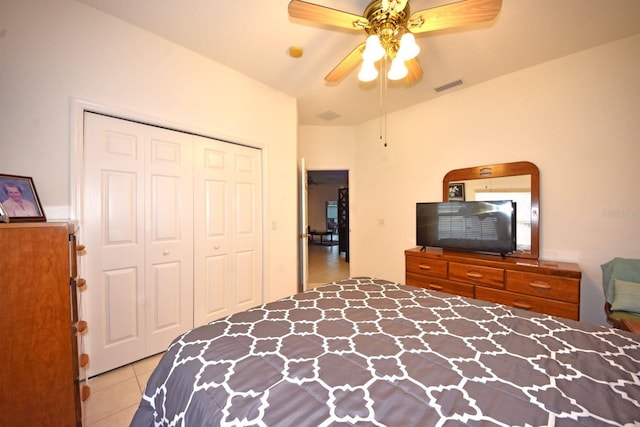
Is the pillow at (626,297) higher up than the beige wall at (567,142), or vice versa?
the beige wall at (567,142)

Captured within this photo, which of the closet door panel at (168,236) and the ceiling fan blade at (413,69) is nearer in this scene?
the ceiling fan blade at (413,69)

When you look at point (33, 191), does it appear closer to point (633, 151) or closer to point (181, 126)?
point (181, 126)

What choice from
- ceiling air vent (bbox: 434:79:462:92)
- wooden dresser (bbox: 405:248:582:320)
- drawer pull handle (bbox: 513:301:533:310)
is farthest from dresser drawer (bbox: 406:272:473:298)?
ceiling air vent (bbox: 434:79:462:92)

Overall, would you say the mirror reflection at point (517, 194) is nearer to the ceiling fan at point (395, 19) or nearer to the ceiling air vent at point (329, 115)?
the ceiling fan at point (395, 19)

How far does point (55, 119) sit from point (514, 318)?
3.11 meters

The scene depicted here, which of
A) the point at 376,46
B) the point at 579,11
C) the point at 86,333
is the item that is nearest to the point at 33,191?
the point at 86,333

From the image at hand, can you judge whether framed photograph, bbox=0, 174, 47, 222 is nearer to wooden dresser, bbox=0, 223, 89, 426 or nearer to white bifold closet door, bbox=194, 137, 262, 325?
wooden dresser, bbox=0, 223, 89, 426

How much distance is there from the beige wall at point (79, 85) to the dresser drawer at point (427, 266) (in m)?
2.39

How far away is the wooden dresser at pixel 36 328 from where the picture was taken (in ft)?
3.20

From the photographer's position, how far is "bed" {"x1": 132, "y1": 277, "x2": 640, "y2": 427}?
2.17ft

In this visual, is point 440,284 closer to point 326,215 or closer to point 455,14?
point 455,14

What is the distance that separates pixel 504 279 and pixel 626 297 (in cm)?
72

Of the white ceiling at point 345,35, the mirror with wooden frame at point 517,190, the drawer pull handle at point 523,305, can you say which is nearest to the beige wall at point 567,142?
the mirror with wooden frame at point 517,190

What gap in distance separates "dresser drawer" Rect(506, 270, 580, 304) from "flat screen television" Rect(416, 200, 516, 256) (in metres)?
0.32
